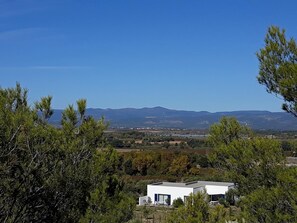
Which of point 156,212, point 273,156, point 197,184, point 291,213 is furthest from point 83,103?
point 197,184

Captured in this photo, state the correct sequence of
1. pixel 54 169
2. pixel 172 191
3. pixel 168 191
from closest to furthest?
pixel 54 169 → pixel 172 191 → pixel 168 191

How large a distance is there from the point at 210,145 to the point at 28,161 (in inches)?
181

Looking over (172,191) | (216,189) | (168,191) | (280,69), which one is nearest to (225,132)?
(280,69)

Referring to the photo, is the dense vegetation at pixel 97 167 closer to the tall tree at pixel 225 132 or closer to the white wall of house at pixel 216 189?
the tall tree at pixel 225 132

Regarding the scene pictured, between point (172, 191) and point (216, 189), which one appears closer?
point (172, 191)

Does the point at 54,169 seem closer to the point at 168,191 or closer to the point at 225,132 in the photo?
the point at 225,132

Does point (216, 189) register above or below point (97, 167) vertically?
below

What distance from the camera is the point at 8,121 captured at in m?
5.25

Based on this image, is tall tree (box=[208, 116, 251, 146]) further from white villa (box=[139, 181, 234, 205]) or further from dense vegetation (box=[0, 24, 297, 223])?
white villa (box=[139, 181, 234, 205])

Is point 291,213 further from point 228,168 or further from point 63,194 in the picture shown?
point 63,194

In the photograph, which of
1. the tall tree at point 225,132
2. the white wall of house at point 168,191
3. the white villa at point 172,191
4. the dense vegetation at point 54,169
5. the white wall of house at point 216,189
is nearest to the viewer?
the dense vegetation at point 54,169

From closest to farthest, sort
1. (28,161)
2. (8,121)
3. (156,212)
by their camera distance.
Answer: (8,121)
(28,161)
(156,212)

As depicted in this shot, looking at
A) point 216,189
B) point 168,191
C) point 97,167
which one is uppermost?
point 97,167

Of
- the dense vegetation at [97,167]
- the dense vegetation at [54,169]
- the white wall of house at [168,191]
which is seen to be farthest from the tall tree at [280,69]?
the white wall of house at [168,191]
